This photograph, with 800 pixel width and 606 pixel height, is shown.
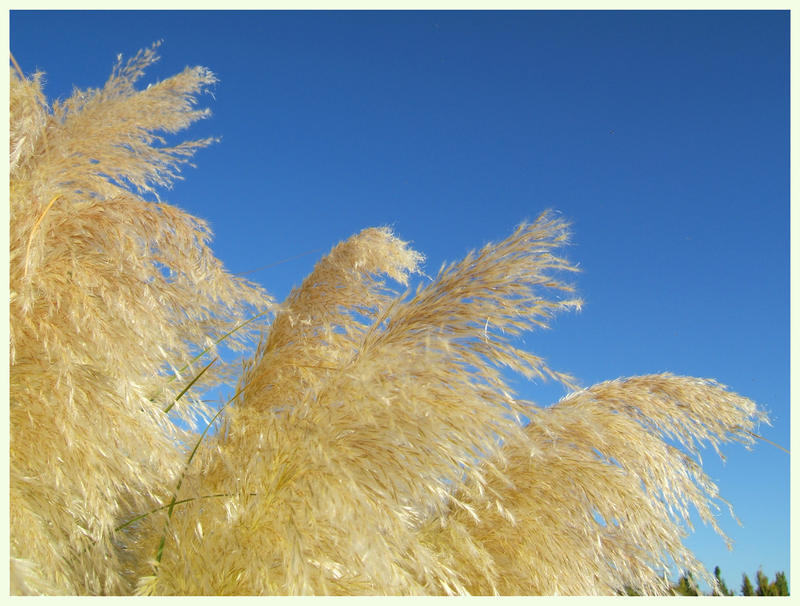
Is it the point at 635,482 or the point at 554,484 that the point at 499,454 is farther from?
the point at 635,482

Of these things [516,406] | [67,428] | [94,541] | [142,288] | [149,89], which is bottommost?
[94,541]

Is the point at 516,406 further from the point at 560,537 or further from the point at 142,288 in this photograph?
the point at 142,288

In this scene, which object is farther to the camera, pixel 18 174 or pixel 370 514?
pixel 18 174

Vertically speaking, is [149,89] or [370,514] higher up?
[149,89]

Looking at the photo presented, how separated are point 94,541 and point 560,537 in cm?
161

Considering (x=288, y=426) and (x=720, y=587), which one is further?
(x=720, y=587)

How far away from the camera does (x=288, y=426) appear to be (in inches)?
83.3

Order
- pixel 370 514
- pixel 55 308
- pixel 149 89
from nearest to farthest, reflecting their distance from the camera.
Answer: pixel 370 514 → pixel 55 308 → pixel 149 89

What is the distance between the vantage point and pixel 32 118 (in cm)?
284

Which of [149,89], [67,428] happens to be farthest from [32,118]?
[67,428]

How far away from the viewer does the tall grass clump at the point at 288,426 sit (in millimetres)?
2016

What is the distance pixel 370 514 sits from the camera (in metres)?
1.90

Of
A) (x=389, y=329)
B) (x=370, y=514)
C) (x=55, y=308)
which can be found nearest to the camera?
(x=370, y=514)

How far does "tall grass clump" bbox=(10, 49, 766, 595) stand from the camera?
6.61 ft
